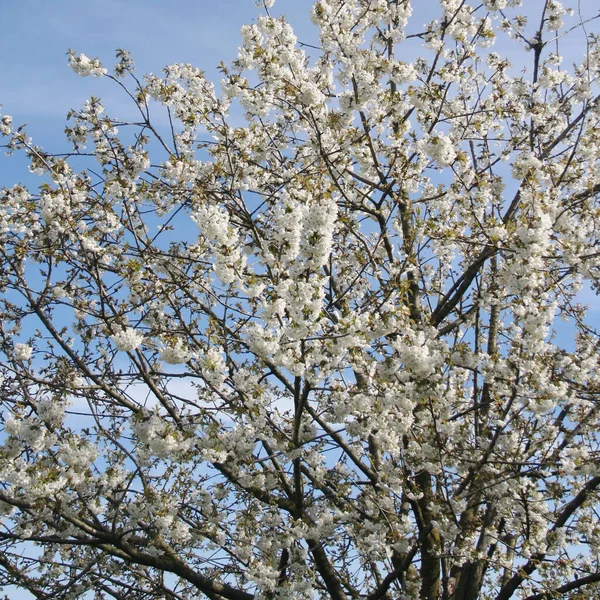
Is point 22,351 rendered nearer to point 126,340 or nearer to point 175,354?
point 126,340

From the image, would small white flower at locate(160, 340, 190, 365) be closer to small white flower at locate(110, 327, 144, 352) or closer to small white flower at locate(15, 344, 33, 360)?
small white flower at locate(110, 327, 144, 352)

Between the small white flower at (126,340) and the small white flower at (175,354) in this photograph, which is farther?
the small white flower at (126,340)

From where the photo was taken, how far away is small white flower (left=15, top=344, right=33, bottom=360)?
7.20m

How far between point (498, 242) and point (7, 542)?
589 cm

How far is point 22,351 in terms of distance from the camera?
7211mm

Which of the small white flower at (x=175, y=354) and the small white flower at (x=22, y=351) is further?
the small white flower at (x=22, y=351)

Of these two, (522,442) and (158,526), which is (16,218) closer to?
(158,526)

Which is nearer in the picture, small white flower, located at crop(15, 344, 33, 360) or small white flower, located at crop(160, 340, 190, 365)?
small white flower, located at crop(160, 340, 190, 365)

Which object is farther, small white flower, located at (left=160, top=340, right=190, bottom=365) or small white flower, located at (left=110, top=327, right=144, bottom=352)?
small white flower, located at (left=110, top=327, right=144, bottom=352)

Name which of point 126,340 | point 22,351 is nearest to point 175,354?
point 126,340

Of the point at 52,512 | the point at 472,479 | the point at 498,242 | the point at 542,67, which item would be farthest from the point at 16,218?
the point at 542,67

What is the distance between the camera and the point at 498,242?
6.42m

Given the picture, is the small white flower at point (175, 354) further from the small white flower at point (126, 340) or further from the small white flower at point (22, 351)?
the small white flower at point (22, 351)

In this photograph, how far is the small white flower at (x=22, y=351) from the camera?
7.20m
